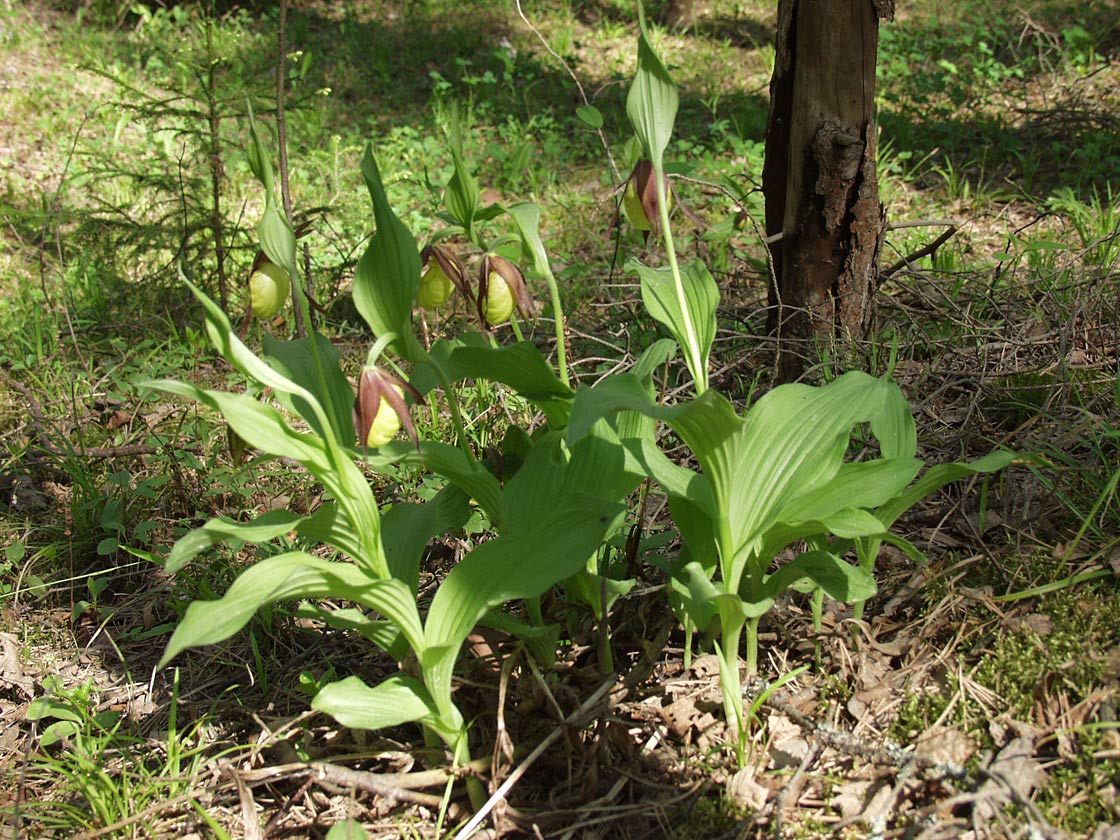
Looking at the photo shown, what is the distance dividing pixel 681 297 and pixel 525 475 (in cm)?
40

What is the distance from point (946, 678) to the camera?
1.51 metres

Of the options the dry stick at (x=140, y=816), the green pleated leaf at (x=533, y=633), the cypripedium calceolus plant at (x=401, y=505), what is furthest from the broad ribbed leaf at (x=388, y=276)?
the dry stick at (x=140, y=816)

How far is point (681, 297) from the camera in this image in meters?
1.42

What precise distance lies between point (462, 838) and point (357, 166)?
335cm

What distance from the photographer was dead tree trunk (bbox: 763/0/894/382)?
216 cm

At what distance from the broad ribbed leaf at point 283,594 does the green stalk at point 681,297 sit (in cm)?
57

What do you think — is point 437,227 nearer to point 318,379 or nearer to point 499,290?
point 499,290

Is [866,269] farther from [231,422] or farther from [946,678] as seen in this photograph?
[231,422]

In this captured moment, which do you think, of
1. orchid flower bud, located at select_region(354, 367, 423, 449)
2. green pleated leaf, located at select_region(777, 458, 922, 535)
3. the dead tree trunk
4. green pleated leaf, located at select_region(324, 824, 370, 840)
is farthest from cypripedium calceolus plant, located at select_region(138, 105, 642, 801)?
the dead tree trunk

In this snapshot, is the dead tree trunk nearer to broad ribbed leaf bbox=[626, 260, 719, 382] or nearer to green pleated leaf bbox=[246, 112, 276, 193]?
broad ribbed leaf bbox=[626, 260, 719, 382]

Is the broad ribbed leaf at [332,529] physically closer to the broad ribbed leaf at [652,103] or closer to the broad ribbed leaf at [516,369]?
the broad ribbed leaf at [516,369]

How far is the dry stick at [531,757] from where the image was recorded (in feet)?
4.47

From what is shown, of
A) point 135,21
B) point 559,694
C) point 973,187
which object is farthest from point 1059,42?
point 135,21

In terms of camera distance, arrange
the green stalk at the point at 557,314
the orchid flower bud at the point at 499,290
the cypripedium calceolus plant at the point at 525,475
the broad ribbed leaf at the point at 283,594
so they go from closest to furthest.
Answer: the broad ribbed leaf at the point at 283,594 < the cypripedium calceolus plant at the point at 525,475 < the green stalk at the point at 557,314 < the orchid flower bud at the point at 499,290
